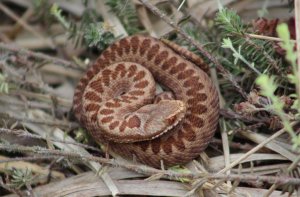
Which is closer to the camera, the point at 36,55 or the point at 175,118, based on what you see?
the point at 175,118

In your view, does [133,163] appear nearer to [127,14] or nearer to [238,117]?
[238,117]

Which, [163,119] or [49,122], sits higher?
[49,122]

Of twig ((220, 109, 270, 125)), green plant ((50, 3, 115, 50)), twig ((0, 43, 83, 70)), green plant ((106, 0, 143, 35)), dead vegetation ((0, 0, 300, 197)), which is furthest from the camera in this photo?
twig ((0, 43, 83, 70))

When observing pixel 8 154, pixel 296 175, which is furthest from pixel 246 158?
pixel 8 154

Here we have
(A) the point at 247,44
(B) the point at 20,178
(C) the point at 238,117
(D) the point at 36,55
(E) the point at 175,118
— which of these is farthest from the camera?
(D) the point at 36,55

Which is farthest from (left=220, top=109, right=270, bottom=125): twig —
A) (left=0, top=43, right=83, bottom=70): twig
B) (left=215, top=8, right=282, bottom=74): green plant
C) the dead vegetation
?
(left=0, top=43, right=83, bottom=70): twig

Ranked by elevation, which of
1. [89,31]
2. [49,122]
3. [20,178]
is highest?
[89,31]

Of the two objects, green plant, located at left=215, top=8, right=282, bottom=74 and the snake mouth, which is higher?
green plant, located at left=215, top=8, right=282, bottom=74

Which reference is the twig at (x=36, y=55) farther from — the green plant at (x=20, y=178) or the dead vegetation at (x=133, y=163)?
the green plant at (x=20, y=178)

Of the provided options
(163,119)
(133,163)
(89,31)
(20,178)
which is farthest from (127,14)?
(20,178)

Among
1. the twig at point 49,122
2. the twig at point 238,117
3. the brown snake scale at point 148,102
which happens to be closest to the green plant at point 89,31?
the brown snake scale at point 148,102

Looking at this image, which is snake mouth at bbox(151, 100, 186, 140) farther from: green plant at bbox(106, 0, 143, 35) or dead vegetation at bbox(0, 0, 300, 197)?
green plant at bbox(106, 0, 143, 35)
